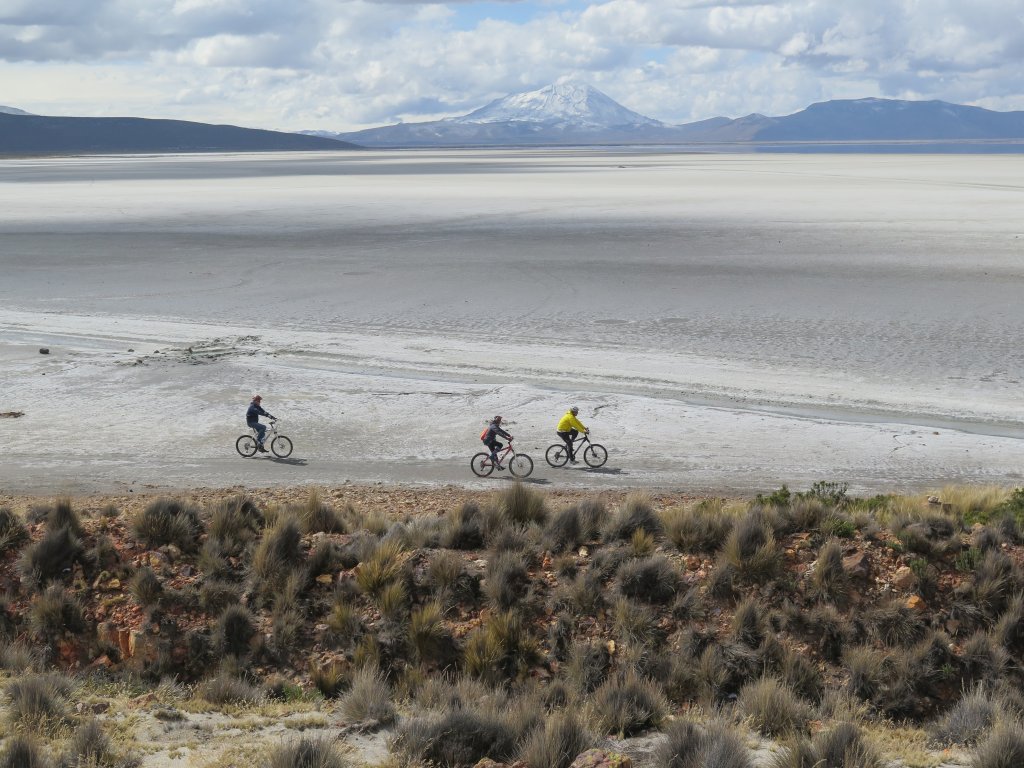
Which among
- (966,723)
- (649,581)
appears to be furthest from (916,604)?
(649,581)

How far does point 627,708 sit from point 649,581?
87.1 inches

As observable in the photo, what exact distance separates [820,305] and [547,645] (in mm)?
22312

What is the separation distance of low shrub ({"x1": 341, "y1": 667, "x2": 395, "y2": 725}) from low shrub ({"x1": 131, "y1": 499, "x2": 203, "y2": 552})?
134 inches

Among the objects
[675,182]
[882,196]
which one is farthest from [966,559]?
[675,182]

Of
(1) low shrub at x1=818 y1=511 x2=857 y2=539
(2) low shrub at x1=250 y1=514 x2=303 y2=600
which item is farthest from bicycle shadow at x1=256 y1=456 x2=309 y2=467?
(1) low shrub at x1=818 y1=511 x2=857 y2=539

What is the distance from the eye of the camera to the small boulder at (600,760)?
5988mm

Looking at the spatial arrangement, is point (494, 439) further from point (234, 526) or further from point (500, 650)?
point (500, 650)

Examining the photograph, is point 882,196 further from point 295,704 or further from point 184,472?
point 295,704

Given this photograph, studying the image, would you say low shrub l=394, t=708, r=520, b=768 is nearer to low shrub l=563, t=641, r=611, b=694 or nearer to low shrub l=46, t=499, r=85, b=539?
low shrub l=563, t=641, r=611, b=694

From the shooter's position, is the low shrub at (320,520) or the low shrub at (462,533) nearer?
the low shrub at (462,533)

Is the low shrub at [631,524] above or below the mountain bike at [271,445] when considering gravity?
above

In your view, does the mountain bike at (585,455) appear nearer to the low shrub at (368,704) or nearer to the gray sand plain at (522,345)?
the gray sand plain at (522,345)

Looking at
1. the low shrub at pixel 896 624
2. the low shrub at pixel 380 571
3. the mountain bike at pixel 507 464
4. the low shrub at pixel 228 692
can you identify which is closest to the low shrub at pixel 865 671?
the low shrub at pixel 896 624

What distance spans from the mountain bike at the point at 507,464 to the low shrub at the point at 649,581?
6.01 metres
